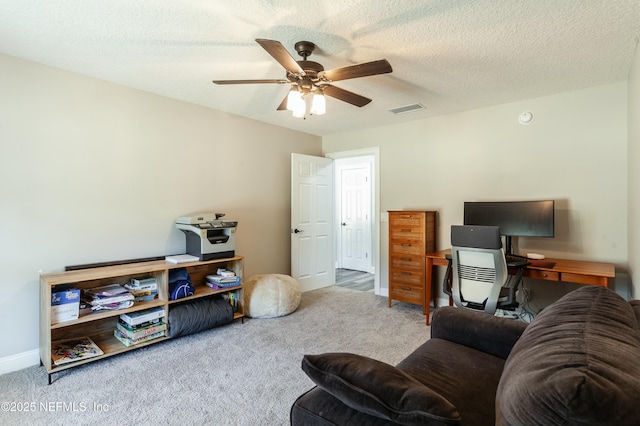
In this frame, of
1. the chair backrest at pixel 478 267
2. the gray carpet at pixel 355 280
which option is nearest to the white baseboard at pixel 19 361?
the chair backrest at pixel 478 267

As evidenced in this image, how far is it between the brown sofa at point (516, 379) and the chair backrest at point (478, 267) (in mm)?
1100

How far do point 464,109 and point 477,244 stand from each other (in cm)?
179

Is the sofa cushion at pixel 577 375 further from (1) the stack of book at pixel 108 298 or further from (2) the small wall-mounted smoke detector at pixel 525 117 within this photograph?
(2) the small wall-mounted smoke detector at pixel 525 117

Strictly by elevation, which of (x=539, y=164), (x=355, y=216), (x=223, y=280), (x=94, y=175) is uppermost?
(x=539, y=164)

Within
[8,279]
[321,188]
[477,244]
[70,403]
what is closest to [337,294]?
[321,188]

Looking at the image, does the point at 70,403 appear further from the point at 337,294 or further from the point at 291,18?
the point at 337,294

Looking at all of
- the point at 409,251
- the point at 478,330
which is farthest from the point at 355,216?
the point at 478,330

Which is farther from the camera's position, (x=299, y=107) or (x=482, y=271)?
(x=482, y=271)

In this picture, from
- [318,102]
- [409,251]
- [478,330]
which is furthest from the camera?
[409,251]

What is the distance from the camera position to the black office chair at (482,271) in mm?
2715

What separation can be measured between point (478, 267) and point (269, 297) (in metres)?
2.14

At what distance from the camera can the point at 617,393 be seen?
0.63 m

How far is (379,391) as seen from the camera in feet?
3.19

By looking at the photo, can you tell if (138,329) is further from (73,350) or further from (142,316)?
(73,350)
